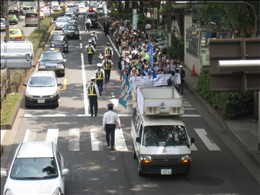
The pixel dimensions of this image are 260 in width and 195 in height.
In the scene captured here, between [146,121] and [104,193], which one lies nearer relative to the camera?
[104,193]

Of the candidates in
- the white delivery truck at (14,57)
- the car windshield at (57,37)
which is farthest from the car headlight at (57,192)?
the car windshield at (57,37)

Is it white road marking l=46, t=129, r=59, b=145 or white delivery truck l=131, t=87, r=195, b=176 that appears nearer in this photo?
white delivery truck l=131, t=87, r=195, b=176

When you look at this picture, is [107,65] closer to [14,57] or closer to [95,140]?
[95,140]

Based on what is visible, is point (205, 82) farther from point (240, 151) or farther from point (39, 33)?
point (39, 33)

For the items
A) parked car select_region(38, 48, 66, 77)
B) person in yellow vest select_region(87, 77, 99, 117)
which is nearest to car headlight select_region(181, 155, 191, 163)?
person in yellow vest select_region(87, 77, 99, 117)

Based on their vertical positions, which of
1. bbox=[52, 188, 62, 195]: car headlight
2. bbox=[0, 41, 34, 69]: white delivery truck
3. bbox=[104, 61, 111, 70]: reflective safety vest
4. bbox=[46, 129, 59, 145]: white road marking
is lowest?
bbox=[46, 129, 59, 145]: white road marking

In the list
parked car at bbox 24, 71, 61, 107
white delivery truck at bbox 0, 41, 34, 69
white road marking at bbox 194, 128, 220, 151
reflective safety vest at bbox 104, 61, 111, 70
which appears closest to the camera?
white delivery truck at bbox 0, 41, 34, 69

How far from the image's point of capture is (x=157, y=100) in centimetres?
1802

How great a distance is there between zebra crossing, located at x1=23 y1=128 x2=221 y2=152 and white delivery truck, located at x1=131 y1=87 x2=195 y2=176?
2.78m

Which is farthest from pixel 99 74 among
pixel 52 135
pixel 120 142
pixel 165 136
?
pixel 165 136

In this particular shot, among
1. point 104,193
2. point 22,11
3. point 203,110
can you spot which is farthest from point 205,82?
point 22,11

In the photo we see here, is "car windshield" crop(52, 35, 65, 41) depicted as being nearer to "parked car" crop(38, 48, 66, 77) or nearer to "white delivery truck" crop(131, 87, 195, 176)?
"parked car" crop(38, 48, 66, 77)

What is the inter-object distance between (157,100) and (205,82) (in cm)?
1092

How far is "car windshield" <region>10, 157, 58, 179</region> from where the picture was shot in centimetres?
1515
